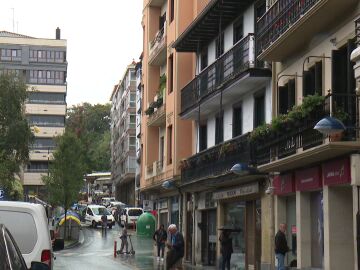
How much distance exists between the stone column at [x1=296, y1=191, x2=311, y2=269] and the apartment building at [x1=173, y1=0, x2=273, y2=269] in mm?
2706

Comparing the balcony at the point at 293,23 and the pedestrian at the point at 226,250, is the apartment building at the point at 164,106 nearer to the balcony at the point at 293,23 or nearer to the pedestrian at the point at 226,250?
the pedestrian at the point at 226,250

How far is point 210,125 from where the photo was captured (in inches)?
1225

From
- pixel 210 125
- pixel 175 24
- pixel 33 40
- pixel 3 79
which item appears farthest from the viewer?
pixel 33 40

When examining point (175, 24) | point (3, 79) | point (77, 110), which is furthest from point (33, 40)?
point (175, 24)

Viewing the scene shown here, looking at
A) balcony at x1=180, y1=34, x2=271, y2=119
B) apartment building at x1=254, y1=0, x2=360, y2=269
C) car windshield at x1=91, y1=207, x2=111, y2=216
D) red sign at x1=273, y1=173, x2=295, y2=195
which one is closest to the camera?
apartment building at x1=254, y1=0, x2=360, y2=269

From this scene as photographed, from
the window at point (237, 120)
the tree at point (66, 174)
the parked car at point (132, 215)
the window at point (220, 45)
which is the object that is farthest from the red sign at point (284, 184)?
the parked car at point (132, 215)

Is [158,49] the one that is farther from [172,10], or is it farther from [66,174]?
[66,174]

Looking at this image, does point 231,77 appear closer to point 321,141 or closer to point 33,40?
point 321,141

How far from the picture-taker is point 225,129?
28.6 meters

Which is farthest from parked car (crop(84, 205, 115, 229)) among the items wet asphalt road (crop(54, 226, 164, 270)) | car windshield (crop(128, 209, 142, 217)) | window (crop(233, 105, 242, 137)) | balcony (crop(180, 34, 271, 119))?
window (crop(233, 105, 242, 137))

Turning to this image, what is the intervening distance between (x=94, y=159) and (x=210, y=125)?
332 feet

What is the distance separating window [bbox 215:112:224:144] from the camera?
2912 centimetres

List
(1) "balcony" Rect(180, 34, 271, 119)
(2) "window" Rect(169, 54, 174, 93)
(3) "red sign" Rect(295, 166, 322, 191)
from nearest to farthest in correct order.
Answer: (3) "red sign" Rect(295, 166, 322, 191), (1) "balcony" Rect(180, 34, 271, 119), (2) "window" Rect(169, 54, 174, 93)

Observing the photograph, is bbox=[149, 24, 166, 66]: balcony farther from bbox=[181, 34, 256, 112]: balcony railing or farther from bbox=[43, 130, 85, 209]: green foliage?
bbox=[43, 130, 85, 209]: green foliage
